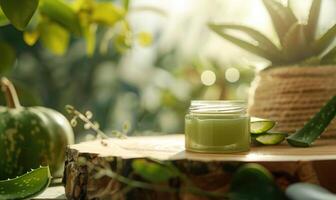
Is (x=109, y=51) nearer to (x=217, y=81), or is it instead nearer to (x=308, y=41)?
(x=217, y=81)

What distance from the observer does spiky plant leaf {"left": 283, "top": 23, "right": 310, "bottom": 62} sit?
780 millimetres

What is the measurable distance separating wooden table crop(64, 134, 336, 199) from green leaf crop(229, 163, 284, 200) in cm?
3

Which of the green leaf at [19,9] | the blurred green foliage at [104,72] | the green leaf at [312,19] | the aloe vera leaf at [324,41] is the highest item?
the green leaf at [19,9]

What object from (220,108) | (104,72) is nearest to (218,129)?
(220,108)

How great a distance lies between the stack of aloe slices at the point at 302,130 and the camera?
620 mm

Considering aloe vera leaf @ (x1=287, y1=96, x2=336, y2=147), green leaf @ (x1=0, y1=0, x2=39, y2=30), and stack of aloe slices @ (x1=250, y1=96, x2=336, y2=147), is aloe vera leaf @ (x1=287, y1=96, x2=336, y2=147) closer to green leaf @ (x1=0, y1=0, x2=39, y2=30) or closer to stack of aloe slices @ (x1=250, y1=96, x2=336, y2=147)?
stack of aloe slices @ (x1=250, y1=96, x2=336, y2=147)

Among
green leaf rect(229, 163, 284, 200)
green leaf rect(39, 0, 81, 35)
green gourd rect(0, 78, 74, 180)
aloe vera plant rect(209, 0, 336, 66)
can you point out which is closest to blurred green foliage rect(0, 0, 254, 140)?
green leaf rect(39, 0, 81, 35)

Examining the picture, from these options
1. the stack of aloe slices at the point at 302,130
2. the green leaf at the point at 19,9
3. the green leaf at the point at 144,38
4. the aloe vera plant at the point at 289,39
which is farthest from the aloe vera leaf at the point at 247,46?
the green leaf at the point at 144,38

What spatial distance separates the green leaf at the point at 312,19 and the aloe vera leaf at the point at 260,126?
18 cm

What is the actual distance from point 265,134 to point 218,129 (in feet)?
0.27

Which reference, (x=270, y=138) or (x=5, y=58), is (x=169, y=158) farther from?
(x=5, y=58)

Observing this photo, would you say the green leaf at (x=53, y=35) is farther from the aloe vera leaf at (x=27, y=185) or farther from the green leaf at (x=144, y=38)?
the aloe vera leaf at (x=27, y=185)

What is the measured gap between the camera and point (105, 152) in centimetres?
58

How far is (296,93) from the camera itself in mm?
795
